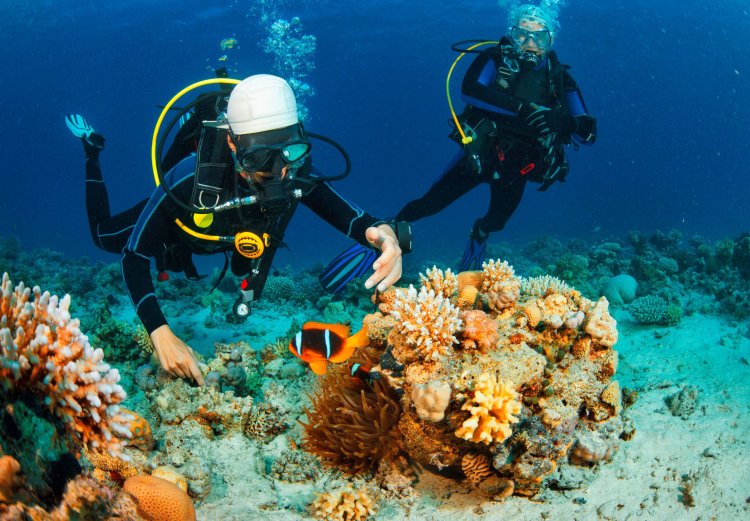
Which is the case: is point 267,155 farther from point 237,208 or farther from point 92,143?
point 92,143

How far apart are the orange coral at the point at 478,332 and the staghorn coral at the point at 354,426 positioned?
777mm

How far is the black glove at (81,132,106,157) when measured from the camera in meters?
6.96

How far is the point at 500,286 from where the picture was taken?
144 inches

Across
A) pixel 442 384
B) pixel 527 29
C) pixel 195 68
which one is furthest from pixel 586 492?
pixel 195 68

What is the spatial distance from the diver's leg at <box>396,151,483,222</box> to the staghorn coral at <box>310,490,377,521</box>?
631 cm

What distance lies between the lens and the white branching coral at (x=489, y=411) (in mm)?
2768

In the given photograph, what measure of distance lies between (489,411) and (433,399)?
1.27 feet

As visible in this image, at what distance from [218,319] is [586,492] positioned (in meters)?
6.37

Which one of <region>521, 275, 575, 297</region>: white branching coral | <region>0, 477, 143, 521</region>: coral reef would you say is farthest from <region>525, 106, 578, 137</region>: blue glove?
<region>0, 477, 143, 521</region>: coral reef

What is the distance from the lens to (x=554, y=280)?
4215 mm

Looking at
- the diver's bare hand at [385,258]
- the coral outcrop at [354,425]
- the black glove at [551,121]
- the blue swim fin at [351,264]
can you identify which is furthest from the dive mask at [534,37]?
the coral outcrop at [354,425]

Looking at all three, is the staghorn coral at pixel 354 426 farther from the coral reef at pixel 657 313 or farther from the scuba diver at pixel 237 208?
the coral reef at pixel 657 313

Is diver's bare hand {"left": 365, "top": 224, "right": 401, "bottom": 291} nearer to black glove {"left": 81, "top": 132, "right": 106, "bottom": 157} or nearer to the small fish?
the small fish

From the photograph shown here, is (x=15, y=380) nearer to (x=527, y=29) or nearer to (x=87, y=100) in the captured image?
(x=527, y=29)
